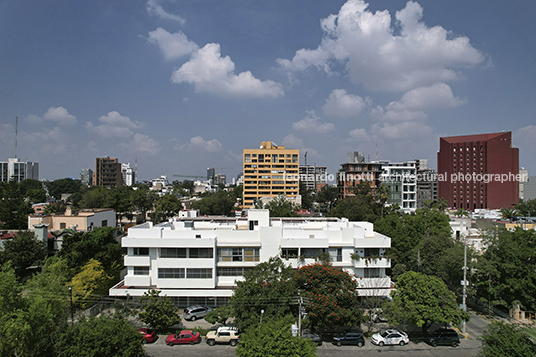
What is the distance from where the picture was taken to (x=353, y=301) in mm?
25672

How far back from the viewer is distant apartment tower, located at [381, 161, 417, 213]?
91500 millimetres

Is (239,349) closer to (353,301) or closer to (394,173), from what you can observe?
(353,301)

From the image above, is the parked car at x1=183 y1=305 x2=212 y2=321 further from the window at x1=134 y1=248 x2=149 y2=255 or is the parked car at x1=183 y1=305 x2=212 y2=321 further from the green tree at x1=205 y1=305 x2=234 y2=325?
the window at x1=134 y1=248 x2=149 y2=255

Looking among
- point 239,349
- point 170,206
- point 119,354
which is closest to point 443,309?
point 239,349

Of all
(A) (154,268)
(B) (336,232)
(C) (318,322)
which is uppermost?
(B) (336,232)

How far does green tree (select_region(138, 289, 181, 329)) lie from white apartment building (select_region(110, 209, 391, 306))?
3.46 m

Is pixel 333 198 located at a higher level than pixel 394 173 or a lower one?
lower

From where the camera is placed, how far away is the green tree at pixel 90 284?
98.9 ft

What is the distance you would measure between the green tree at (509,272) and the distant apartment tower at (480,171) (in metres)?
82.1

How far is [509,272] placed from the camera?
28.7m

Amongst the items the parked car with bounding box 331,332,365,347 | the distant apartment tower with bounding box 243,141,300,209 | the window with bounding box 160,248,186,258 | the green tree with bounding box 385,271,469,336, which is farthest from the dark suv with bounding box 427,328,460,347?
the distant apartment tower with bounding box 243,141,300,209

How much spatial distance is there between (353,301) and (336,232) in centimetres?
797

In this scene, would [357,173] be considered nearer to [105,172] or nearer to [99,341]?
[99,341]

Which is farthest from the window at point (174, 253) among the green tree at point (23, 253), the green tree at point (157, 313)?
the green tree at point (23, 253)
